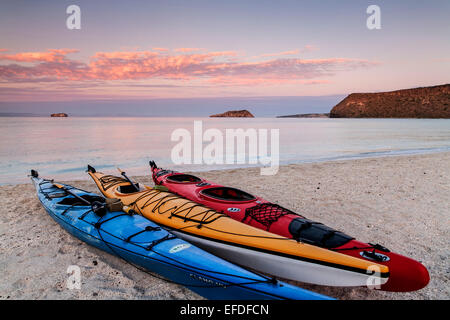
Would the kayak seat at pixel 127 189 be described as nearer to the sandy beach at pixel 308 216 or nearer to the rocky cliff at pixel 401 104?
the sandy beach at pixel 308 216

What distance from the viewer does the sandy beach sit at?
3.15 m

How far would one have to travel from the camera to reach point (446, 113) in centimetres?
9012

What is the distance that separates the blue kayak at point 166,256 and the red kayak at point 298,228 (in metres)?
0.95

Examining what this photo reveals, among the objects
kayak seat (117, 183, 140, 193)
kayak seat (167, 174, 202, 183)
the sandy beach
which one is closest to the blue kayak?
the sandy beach

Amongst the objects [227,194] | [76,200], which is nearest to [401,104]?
[227,194]

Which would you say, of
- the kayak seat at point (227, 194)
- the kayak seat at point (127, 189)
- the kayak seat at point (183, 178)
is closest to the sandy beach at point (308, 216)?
the kayak seat at point (127, 189)

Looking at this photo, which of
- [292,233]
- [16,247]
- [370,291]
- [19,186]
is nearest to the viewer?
[370,291]

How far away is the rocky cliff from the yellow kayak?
380 feet

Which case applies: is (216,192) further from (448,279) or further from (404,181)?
(404,181)

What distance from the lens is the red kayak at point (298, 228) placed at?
9.16 feet

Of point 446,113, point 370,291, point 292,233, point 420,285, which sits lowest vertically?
point 370,291

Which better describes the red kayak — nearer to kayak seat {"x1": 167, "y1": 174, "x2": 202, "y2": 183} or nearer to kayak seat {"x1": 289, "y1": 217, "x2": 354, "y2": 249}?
kayak seat {"x1": 289, "y1": 217, "x2": 354, "y2": 249}
